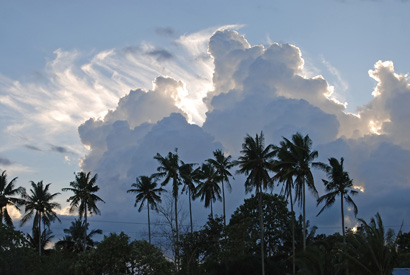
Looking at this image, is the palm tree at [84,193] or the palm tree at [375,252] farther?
the palm tree at [84,193]

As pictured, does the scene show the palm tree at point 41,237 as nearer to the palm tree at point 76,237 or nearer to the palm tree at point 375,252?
the palm tree at point 76,237

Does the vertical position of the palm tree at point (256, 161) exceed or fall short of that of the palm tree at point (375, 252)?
it exceeds it

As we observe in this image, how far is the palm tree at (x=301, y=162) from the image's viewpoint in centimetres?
5456

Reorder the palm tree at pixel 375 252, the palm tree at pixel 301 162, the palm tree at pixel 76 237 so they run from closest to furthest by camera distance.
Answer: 1. the palm tree at pixel 375 252
2. the palm tree at pixel 301 162
3. the palm tree at pixel 76 237

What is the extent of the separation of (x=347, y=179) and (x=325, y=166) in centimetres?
351

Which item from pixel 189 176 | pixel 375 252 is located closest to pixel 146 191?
pixel 189 176

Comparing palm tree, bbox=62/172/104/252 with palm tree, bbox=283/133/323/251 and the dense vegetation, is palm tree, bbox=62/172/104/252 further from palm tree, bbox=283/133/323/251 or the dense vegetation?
palm tree, bbox=283/133/323/251

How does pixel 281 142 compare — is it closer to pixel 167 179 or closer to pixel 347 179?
pixel 347 179

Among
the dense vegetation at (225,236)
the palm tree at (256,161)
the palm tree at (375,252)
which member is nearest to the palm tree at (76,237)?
the dense vegetation at (225,236)

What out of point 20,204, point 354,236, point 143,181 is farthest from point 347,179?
point 20,204

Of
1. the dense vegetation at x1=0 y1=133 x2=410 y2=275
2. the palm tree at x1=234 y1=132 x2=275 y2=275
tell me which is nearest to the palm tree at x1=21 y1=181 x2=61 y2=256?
the dense vegetation at x1=0 y1=133 x2=410 y2=275

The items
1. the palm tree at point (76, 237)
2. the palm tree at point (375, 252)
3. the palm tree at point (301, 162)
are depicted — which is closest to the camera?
the palm tree at point (375, 252)

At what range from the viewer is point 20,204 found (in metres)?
64.4

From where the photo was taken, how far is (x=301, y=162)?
5488 centimetres
